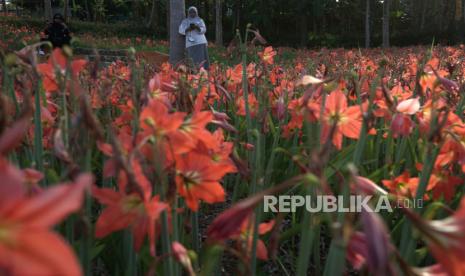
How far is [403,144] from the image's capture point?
1.88 metres

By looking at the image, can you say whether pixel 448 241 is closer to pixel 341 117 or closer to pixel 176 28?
pixel 341 117

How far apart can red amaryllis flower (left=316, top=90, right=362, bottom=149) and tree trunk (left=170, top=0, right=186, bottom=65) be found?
325 inches

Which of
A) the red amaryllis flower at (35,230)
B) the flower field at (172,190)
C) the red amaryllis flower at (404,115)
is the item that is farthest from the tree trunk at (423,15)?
the red amaryllis flower at (35,230)

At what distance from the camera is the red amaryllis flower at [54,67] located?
1157 millimetres

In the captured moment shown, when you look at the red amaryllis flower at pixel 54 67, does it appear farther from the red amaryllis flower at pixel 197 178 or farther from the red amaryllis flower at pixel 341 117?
the red amaryllis flower at pixel 341 117

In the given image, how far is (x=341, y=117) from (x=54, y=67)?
0.72 metres

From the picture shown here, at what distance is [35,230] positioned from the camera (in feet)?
1.37

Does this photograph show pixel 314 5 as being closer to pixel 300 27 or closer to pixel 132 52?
Answer: pixel 300 27

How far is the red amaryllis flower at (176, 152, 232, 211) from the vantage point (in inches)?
37.6

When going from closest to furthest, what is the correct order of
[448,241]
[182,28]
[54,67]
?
[448,241] → [54,67] → [182,28]

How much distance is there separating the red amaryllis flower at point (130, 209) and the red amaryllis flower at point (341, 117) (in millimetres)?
624

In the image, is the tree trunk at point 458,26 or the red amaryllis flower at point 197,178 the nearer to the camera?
A: the red amaryllis flower at point 197,178

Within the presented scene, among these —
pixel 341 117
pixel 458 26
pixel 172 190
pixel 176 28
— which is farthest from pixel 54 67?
pixel 458 26

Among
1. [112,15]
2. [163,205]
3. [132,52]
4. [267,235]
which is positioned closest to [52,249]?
[163,205]
